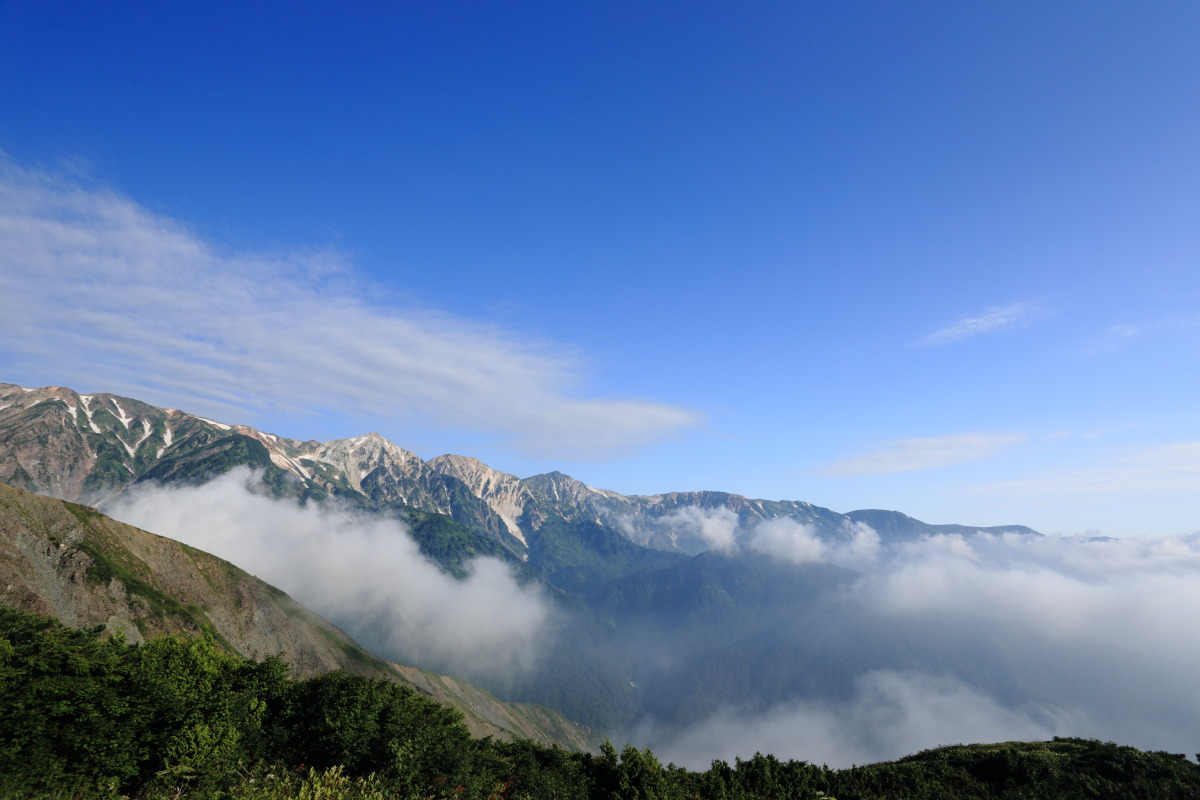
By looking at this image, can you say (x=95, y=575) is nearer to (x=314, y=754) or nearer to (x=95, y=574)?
(x=95, y=574)

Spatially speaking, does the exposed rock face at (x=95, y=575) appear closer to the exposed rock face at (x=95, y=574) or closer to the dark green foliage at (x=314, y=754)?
the exposed rock face at (x=95, y=574)

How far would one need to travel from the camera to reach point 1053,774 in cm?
8062

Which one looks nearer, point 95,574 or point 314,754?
point 314,754

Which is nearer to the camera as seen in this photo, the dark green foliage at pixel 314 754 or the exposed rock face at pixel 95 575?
the dark green foliage at pixel 314 754

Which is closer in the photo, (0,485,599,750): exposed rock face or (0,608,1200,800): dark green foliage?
(0,608,1200,800): dark green foliage

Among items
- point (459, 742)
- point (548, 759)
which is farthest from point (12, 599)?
point (548, 759)

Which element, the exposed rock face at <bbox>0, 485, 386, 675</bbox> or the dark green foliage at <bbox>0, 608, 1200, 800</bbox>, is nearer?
the dark green foliage at <bbox>0, 608, 1200, 800</bbox>

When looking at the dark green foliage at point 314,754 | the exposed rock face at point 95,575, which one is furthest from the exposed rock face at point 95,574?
the dark green foliage at point 314,754

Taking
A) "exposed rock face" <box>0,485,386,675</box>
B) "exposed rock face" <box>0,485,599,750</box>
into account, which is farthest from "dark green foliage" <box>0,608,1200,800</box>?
"exposed rock face" <box>0,485,386,675</box>

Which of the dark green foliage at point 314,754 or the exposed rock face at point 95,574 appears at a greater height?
the dark green foliage at point 314,754

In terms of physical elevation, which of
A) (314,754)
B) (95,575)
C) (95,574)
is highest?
(314,754)

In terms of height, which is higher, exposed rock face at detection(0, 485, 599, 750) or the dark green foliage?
the dark green foliage

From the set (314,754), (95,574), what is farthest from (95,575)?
(314,754)

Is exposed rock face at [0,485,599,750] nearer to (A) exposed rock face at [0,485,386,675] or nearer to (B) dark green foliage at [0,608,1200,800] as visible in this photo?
(A) exposed rock face at [0,485,386,675]
